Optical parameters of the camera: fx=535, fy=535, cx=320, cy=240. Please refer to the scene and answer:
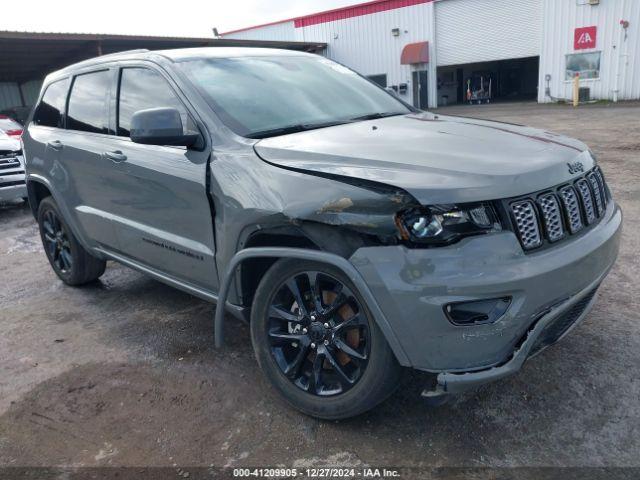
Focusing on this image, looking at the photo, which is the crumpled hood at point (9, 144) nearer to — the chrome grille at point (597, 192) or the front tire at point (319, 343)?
the front tire at point (319, 343)

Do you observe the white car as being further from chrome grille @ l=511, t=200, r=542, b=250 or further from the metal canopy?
the metal canopy

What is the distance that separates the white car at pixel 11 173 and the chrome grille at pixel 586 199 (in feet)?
27.0

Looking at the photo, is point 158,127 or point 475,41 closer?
point 158,127

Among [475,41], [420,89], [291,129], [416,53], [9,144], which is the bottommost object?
[420,89]

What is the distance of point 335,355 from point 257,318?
0.45 m

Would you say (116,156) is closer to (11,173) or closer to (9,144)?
(11,173)

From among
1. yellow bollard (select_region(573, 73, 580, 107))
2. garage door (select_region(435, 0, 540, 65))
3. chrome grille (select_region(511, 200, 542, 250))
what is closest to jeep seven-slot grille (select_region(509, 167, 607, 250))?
chrome grille (select_region(511, 200, 542, 250))

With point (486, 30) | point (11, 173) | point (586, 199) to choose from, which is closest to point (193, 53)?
point (586, 199)

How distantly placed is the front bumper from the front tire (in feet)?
0.60

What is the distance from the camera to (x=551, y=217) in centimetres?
227

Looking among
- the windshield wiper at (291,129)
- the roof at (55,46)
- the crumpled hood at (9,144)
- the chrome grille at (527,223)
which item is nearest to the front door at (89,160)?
the windshield wiper at (291,129)

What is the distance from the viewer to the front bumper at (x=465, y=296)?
2.05m

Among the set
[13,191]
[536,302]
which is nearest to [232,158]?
[536,302]

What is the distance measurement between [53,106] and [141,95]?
1603mm
